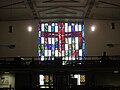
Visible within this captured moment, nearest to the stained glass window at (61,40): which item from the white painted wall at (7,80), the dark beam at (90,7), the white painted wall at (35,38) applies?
the white painted wall at (35,38)

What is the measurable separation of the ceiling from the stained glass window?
122 centimetres

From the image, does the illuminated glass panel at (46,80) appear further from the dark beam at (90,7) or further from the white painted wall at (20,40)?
the dark beam at (90,7)

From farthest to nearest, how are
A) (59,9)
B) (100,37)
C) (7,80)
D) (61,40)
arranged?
(61,40) → (100,37) → (7,80) → (59,9)

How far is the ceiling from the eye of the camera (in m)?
21.4

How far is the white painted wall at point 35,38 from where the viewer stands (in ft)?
86.8

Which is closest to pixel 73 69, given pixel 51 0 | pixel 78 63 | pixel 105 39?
pixel 78 63

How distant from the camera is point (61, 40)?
27.3 meters

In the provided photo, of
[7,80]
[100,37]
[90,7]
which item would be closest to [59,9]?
[90,7]

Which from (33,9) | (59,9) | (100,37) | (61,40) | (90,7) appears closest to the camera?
(90,7)

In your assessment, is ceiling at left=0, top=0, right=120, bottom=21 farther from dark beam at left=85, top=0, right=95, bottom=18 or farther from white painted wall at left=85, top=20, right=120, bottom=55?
white painted wall at left=85, top=20, right=120, bottom=55

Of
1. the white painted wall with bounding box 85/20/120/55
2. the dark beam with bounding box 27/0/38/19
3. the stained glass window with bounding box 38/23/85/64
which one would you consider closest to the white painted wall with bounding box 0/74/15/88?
the stained glass window with bounding box 38/23/85/64

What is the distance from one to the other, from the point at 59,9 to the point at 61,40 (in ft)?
13.6

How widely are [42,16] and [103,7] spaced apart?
6080 mm

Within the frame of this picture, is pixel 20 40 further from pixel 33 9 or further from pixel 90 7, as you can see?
pixel 90 7
